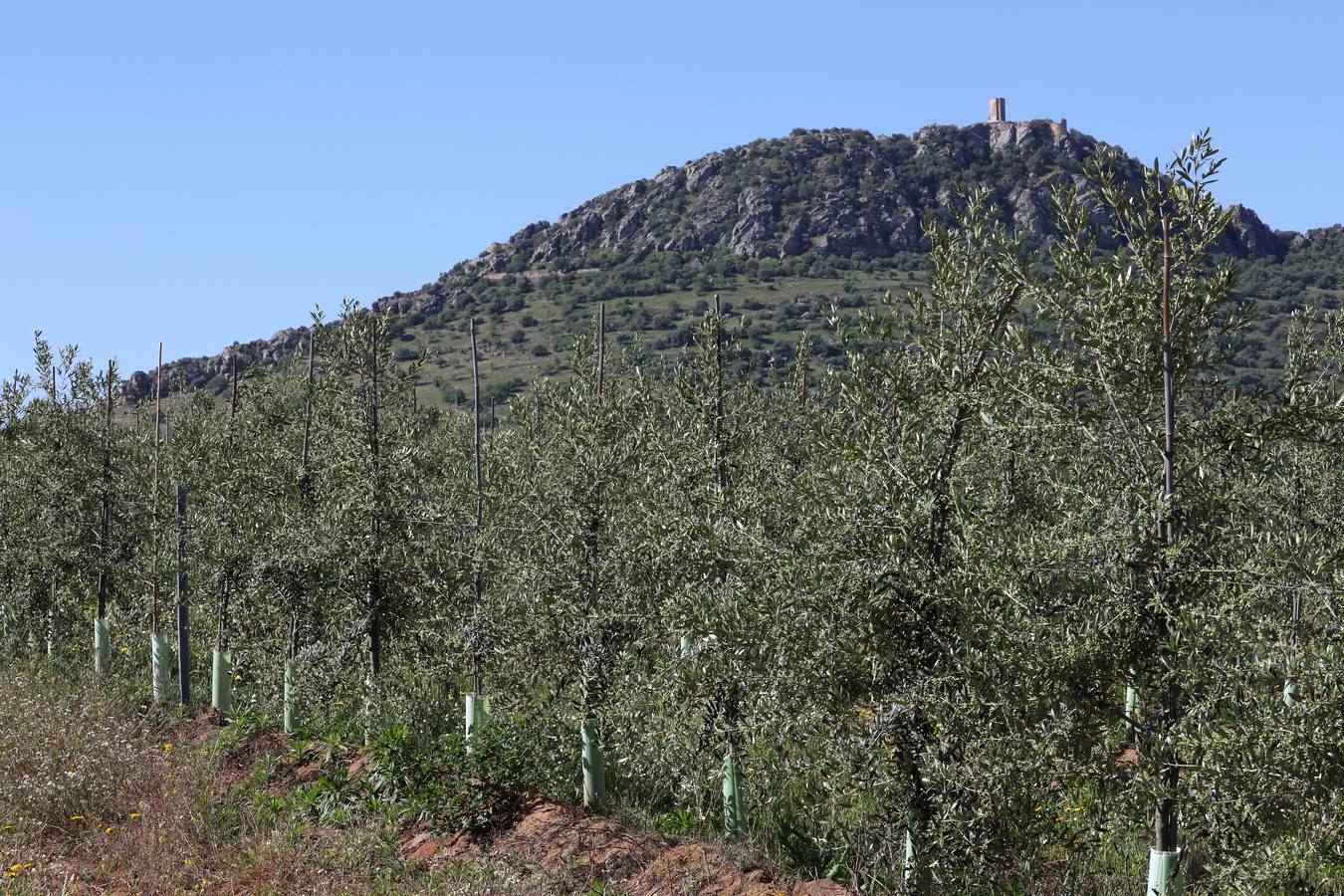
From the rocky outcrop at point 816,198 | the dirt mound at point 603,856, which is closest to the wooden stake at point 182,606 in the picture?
the dirt mound at point 603,856

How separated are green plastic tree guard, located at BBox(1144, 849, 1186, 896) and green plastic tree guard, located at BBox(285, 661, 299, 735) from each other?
1225cm

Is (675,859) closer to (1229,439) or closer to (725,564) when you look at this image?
(725,564)

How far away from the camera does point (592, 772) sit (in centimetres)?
1245

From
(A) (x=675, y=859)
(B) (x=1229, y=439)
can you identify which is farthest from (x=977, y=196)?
(A) (x=675, y=859)

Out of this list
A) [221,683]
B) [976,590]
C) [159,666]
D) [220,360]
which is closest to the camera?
[976,590]

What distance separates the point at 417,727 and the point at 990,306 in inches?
372

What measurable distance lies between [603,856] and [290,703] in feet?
23.9

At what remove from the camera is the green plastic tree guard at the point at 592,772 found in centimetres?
1238

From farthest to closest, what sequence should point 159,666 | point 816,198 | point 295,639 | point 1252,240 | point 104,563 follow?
point 816,198
point 1252,240
point 104,563
point 159,666
point 295,639

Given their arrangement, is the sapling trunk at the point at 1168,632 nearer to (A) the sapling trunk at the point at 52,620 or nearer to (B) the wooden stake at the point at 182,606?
(B) the wooden stake at the point at 182,606

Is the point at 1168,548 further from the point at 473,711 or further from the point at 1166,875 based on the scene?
the point at 473,711

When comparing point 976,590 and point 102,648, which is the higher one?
point 976,590

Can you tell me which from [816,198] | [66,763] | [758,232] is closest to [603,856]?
[66,763]

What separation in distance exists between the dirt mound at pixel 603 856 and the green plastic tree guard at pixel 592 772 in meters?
0.30
